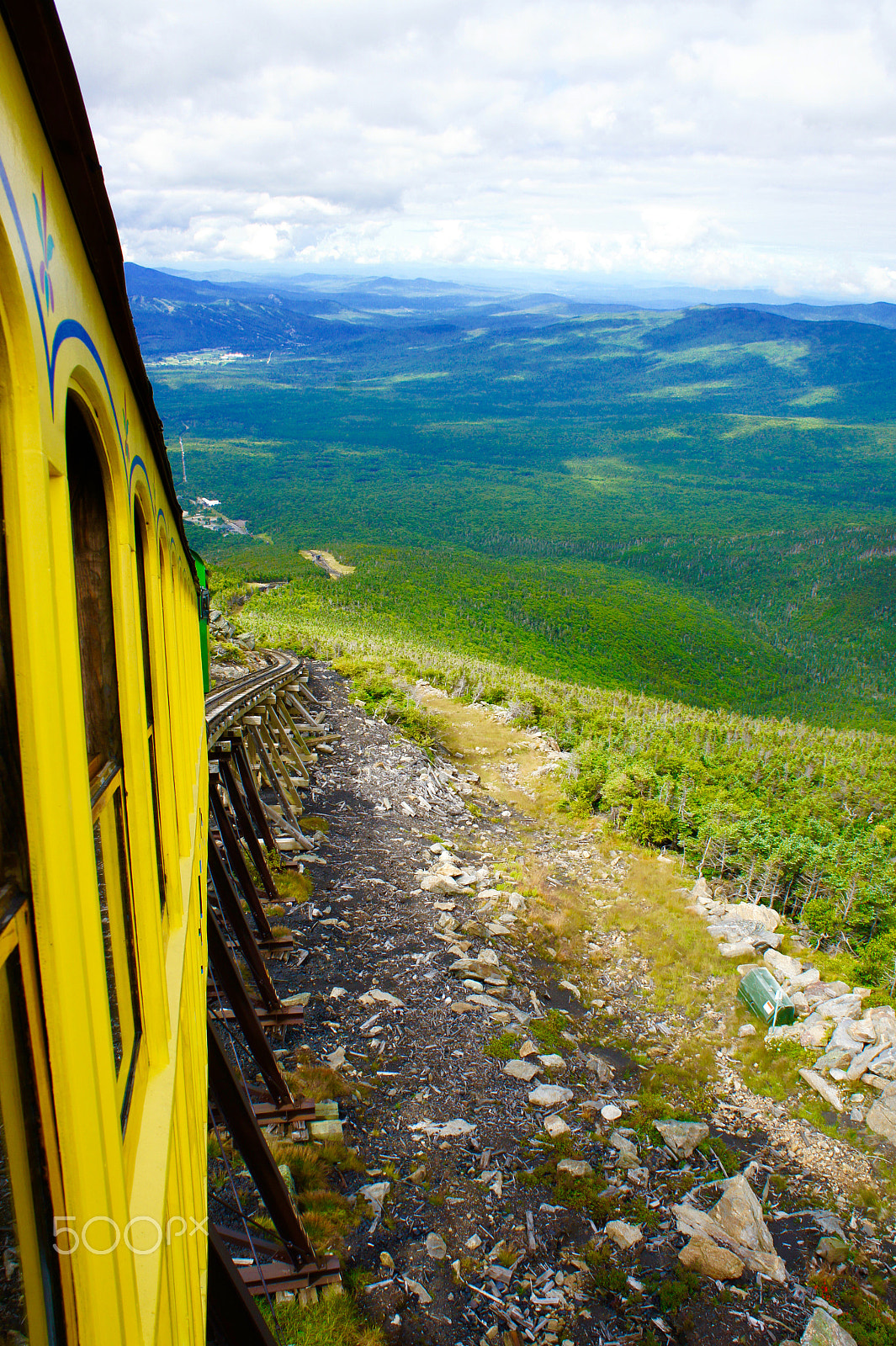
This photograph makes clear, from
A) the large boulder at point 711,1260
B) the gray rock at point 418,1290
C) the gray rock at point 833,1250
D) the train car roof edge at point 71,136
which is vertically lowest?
the gray rock at point 833,1250

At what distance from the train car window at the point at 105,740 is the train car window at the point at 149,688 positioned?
43cm

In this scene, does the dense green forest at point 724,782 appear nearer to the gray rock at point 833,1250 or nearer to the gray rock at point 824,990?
the gray rock at point 824,990

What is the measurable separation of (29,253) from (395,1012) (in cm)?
821

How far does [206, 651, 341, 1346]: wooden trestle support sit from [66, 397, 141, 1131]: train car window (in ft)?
6.59

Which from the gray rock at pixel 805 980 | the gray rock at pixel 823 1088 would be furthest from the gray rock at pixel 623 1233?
the gray rock at pixel 805 980

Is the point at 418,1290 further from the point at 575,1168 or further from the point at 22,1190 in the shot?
the point at 22,1190

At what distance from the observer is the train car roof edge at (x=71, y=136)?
87 centimetres

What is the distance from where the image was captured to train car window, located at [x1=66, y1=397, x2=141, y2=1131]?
1566 millimetres

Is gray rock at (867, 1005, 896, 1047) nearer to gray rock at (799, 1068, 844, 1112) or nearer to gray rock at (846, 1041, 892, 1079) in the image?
gray rock at (846, 1041, 892, 1079)

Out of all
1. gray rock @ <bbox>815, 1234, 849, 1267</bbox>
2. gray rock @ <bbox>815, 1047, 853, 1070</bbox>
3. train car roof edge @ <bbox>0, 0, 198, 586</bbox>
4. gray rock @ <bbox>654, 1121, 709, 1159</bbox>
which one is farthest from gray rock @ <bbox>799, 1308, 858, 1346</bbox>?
train car roof edge @ <bbox>0, 0, 198, 586</bbox>

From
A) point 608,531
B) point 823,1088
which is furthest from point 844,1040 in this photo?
point 608,531

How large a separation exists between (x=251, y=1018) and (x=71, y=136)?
204 inches

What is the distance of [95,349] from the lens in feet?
4.47

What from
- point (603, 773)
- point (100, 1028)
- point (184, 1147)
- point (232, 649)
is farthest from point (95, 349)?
point (232, 649)
